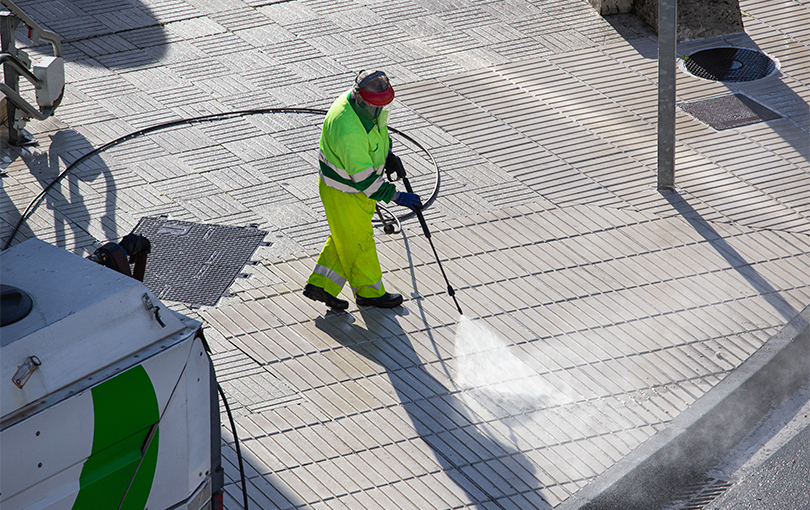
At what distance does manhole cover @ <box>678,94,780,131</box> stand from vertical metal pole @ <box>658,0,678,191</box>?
1.24 meters

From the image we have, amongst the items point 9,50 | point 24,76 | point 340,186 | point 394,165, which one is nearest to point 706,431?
point 394,165

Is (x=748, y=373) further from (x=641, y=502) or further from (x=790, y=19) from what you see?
(x=790, y=19)

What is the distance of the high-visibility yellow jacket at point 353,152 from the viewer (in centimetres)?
610

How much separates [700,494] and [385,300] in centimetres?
254

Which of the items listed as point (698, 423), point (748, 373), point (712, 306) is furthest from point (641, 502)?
point (712, 306)

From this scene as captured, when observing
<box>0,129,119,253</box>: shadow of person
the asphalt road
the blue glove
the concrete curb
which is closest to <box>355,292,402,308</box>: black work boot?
the blue glove

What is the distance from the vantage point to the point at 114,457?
3.74m

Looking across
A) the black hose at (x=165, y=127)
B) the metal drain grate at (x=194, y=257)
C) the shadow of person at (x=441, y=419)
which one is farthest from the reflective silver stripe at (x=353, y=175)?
the black hose at (x=165, y=127)

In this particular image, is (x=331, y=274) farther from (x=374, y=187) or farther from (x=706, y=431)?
(x=706, y=431)

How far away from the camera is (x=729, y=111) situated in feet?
29.9

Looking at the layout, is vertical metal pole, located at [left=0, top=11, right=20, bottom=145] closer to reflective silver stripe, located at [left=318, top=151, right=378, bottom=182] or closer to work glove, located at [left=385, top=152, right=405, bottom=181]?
reflective silver stripe, located at [left=318, top=151, right=378, bottom=182]

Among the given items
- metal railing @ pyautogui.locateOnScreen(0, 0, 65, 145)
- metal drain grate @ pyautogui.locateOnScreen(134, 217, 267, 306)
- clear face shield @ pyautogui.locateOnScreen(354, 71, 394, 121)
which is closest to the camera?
clear face shield @ pyautogui.locateOnScreen(354, 71, 394, 121)

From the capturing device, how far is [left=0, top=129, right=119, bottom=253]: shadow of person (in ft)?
24.3

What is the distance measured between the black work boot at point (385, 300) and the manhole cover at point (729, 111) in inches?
162
